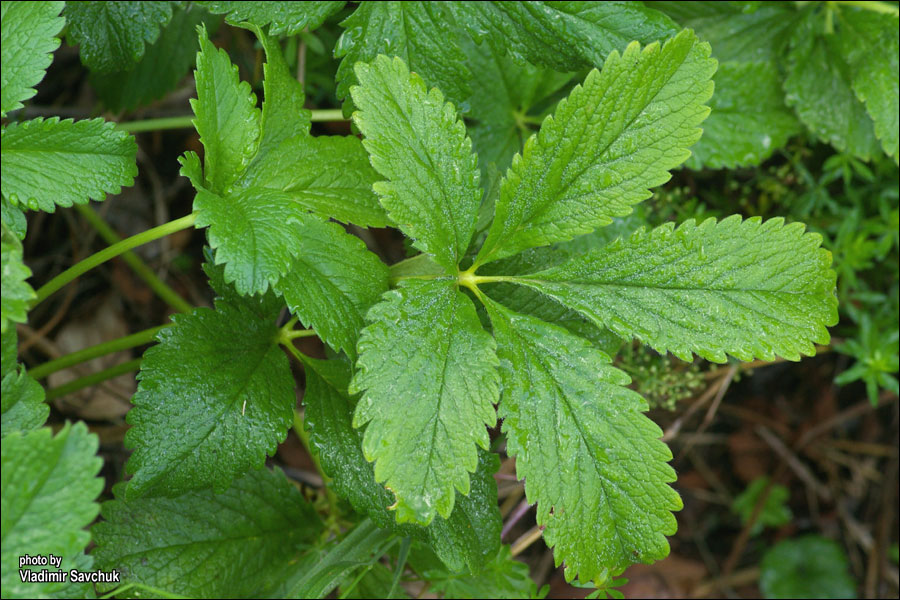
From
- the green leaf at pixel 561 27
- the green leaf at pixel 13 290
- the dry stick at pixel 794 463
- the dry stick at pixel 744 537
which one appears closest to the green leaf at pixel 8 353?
the green leaf at pixel 13 290

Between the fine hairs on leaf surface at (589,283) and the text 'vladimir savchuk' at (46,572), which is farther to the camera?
the fine hairs on leaf surface at (589,283)

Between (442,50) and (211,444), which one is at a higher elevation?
(442,50)

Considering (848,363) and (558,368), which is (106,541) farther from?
(848,363)

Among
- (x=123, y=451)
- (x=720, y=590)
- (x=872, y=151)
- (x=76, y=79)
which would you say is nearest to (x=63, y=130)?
(x=123, y=451)

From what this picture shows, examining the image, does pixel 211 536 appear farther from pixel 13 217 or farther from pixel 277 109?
pixel 277 109

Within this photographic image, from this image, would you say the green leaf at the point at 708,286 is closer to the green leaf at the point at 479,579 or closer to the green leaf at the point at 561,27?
the green leaf at the point at 561,27

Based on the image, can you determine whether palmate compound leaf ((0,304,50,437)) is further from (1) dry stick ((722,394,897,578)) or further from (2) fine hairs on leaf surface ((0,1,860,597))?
(1) dry stick ((722,394,897,578))
